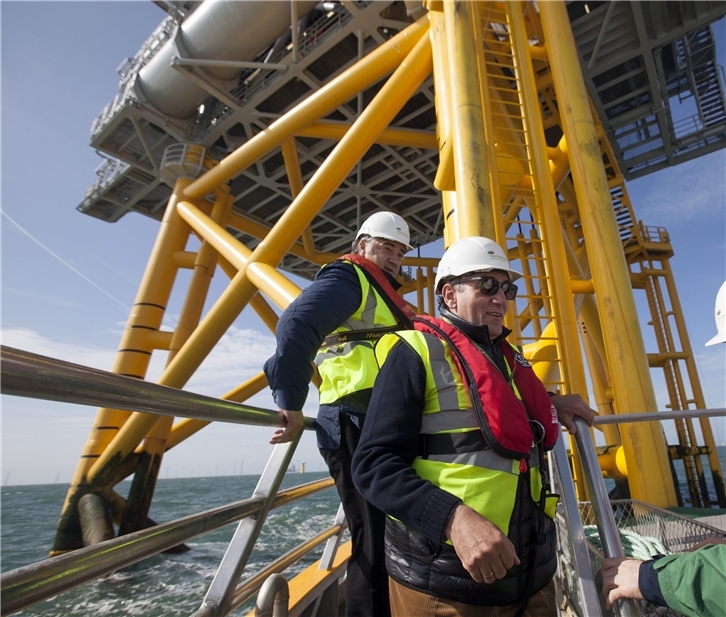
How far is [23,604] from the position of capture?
77 centimetres

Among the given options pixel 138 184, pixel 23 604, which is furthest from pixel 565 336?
pixel 138 184

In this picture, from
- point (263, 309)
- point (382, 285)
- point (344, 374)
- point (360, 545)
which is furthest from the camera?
point (263, 309)

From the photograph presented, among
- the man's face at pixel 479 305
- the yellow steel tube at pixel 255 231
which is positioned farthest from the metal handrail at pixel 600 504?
the yellow steel tube at pixel 255 231

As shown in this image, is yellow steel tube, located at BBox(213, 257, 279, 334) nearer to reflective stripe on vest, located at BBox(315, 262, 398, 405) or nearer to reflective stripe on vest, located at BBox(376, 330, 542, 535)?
reflective stripe on vest, located at BBox(315, 262, 398, 405)

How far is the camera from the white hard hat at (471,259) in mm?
1562

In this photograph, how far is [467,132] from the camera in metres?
3.82

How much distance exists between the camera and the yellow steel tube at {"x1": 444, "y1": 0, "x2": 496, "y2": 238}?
3648 mm

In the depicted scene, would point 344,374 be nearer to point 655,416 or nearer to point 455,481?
point 455,481

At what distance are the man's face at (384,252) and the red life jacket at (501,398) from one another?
3.20 ft

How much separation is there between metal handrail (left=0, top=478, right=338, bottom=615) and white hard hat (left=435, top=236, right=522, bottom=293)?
1.09m

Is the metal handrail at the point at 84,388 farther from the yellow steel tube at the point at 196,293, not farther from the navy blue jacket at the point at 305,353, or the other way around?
the yellow steel tube at the point at 196,293

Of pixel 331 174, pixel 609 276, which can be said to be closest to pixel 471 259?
pixel 609 276

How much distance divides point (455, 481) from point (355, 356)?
83 centimetres

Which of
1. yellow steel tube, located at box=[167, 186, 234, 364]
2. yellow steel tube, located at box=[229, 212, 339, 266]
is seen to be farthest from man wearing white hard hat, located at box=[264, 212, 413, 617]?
yellow steel tube, located at box=[229, 212, 339, 266]
